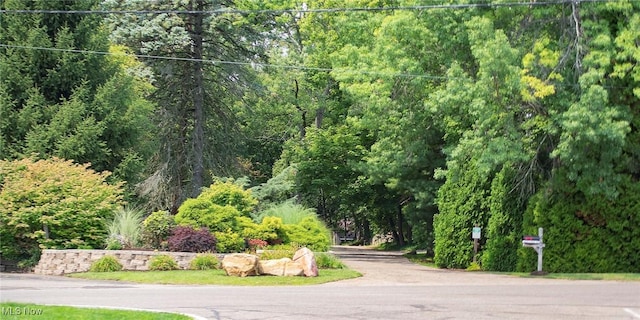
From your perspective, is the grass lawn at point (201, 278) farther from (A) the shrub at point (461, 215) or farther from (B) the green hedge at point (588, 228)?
(A) the shrub at point (461, 215)

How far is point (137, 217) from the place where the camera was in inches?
977

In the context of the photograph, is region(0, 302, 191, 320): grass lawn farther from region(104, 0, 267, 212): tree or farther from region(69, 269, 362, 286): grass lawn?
region(104, 0, 267, 212): tree

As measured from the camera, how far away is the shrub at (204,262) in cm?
2150

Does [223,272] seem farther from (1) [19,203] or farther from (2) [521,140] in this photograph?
(2) [521,140]

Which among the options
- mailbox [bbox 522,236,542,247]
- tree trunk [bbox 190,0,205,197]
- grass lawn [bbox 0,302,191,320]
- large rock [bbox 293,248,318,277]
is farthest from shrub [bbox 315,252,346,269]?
tree trunk [bbox 190,0,205,197]

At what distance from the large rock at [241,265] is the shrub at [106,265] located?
3.43 m

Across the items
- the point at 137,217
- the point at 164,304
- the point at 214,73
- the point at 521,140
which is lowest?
the point at 164,304

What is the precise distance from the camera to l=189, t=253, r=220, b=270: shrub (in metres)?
21.5

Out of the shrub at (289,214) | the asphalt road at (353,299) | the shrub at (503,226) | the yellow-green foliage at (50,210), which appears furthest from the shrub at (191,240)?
the shrub at (503,226)

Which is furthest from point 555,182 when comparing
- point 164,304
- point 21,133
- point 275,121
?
point 275,121

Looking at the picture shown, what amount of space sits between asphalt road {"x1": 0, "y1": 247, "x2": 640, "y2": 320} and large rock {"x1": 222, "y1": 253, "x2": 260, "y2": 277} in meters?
2.27

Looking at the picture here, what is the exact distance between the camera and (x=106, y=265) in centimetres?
2139

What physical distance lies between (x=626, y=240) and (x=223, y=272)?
12624mm

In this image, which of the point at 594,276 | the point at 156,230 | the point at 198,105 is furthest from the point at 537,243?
the point at 198,105
